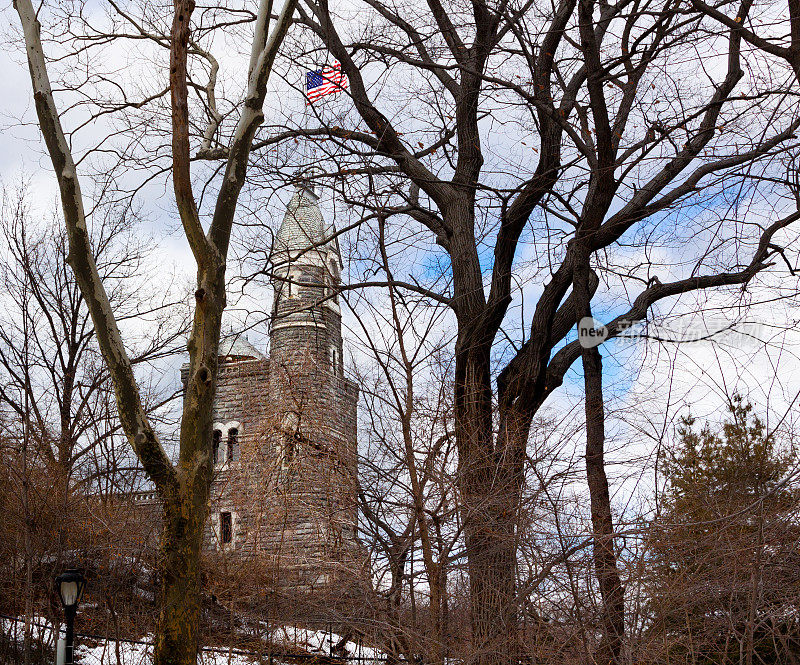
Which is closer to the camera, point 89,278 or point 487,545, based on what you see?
point 89,278

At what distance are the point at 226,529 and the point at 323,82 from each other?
6912 mm

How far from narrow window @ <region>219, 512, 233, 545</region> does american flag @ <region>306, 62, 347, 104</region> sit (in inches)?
248

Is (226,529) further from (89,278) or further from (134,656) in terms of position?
(89,278)

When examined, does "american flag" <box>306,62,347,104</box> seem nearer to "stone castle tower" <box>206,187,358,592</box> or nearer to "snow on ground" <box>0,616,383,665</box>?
"stone castle tower" <box>206,187,358,592</box>

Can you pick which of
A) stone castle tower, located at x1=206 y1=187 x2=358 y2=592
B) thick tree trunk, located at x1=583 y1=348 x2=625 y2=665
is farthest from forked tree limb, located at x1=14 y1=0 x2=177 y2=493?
thick tree trunk, located at x1=583 y1=348 x2=625 y2=665

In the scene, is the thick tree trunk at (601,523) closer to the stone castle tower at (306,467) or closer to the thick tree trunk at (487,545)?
the thick tree trunk at (487,545)

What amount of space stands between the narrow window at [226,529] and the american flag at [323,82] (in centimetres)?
Answer: 629

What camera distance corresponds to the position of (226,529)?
39.4 feet

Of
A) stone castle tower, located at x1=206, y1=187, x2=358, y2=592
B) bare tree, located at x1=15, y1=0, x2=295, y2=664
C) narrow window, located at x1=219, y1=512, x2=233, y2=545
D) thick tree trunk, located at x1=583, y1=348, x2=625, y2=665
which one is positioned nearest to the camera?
thick tree trunk, located at x1=583, y1=348, x2=625, y2=665

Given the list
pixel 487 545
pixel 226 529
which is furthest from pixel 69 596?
pixel 487 545

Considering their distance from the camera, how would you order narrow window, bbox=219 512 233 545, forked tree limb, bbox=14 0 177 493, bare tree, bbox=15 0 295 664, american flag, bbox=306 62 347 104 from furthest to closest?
narrow window, bbox=219 512 233 545, american flag, bbox=306 62 347 104, forked tree limb, bbox=14 0 177 493, bare tree, bbox=15 0 295 664

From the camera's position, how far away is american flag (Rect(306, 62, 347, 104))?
8094mm

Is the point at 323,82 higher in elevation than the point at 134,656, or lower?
higher

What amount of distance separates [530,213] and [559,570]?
4231 millimetres
